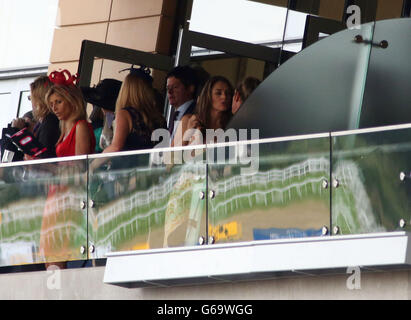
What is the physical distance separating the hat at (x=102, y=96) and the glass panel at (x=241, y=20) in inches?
102

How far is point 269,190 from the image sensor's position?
8703 millimetres

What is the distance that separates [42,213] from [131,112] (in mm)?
1204

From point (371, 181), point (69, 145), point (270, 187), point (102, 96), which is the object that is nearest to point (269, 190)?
point (270, 187)

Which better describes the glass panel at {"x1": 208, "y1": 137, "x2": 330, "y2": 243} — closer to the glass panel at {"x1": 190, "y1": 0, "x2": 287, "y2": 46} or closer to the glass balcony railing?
the glass balcony railing

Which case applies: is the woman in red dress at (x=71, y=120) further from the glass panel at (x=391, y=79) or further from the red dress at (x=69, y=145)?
the glass panel at (x=391, y=79)

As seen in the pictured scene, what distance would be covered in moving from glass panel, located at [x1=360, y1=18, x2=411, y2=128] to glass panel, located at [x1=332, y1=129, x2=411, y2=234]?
1.29 m

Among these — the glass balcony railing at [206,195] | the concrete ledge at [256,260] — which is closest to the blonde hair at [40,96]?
the glass balcony railing at [206,195]

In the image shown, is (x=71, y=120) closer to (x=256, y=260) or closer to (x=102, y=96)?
(x=102, y=96)

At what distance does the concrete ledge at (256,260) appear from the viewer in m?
7.95

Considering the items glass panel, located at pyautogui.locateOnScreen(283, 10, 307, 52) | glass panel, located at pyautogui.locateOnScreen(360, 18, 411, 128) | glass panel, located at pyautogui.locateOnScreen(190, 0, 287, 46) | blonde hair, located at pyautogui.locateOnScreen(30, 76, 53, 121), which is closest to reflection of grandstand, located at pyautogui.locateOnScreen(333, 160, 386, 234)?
glass panel, located at pyautogui.locateOnScreen(360, 18, 411, 128)

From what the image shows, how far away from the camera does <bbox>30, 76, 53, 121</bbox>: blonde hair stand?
10469 mm
